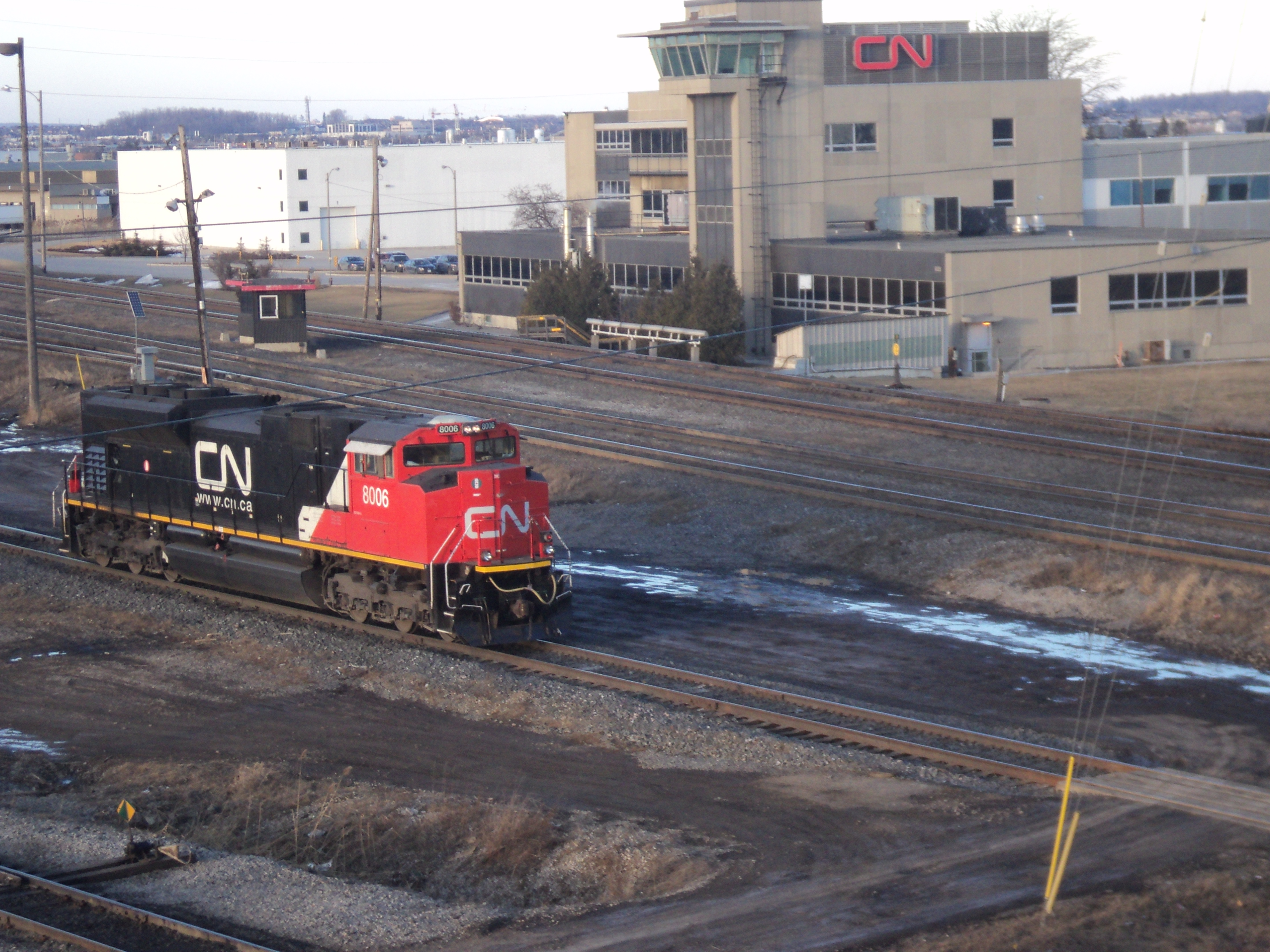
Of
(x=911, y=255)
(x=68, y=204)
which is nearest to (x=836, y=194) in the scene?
(x=911, y=255)

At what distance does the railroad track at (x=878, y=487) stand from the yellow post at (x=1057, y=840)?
32.8ft

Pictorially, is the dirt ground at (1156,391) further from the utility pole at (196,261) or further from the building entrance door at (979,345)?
the utility pole at (196,261)

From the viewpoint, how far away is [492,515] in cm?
1712

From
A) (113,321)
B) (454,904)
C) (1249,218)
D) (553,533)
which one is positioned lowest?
(454,904)

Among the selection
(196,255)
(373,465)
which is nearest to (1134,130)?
(196,255)

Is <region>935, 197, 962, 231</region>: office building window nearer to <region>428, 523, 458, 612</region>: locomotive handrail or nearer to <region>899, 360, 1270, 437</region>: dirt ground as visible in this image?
<region>899, 360, 1270, 437</region>: dirt ground

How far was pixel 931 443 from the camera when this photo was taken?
1125 inches

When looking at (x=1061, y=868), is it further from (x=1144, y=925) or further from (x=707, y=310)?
(x=707, y=310)

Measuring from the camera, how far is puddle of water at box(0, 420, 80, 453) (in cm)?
3231

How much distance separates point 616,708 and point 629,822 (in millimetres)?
3162

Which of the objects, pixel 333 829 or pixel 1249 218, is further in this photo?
pixel 1249 218

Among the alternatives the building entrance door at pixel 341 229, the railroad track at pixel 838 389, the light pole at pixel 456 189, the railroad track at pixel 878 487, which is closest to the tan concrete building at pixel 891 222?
the railroad track at pixel 838 389

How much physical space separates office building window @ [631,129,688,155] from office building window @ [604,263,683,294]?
15.0m

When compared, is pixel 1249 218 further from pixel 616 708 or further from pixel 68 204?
pixel 68 204
